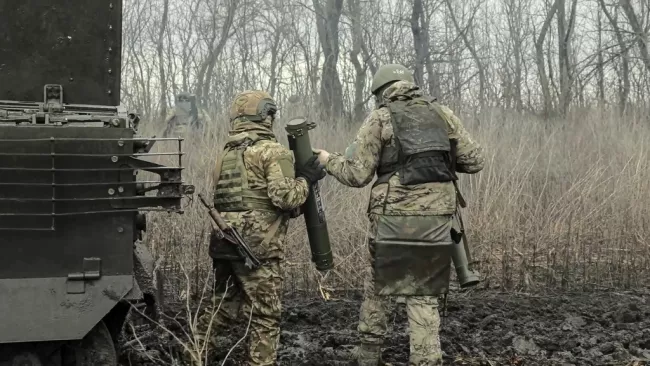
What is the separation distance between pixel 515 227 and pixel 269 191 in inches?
153

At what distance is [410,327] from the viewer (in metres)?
4.16

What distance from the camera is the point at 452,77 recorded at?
39.5 feet

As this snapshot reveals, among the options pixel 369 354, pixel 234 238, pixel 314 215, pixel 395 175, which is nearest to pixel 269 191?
pixel 234 238

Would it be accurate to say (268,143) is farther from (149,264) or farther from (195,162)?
(195,162)

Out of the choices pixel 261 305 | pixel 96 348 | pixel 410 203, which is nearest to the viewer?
pixel 96 348

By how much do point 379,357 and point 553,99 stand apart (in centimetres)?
894

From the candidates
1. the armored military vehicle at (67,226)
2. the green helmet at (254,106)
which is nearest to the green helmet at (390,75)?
the green helmet at (254,106)

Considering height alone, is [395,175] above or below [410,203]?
above

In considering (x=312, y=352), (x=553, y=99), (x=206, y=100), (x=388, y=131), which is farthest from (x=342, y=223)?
(x=553, y=99)

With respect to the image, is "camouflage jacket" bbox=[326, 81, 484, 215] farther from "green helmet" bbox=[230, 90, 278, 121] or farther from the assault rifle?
the assault rifle

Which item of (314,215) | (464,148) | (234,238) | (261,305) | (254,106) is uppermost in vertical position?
(254,106)

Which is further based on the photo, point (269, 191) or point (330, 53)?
point (330, 53)

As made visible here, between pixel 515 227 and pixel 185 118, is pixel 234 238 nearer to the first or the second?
pixel 515 227

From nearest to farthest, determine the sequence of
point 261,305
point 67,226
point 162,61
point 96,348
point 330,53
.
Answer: point 67,226
point 96,348
point 261,305
point 330,53
point 162,61
